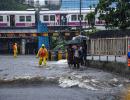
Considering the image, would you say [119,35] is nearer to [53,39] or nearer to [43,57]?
[43,57]

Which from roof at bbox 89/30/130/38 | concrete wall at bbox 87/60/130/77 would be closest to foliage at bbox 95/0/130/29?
concrete wall at bbox 87/60/130/77

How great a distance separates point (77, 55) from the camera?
2883 centimetres

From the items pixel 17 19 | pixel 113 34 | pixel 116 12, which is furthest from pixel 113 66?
pixel 17 19

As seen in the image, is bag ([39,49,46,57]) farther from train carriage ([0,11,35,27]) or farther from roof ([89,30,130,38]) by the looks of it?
train carriage ([0,11,35,27])

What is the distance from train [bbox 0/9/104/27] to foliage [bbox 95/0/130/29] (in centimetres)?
3746

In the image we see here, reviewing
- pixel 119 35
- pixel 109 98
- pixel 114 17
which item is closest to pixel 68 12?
pixel 119 35

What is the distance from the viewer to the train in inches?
2367

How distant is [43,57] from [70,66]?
249 cm

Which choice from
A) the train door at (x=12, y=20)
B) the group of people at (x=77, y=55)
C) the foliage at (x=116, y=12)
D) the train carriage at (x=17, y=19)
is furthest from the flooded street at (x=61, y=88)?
the train door at (x=12, y=20)

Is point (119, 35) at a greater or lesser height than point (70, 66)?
greater

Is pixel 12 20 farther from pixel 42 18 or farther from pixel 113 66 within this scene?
pixel 113 66

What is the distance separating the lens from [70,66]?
29891mm

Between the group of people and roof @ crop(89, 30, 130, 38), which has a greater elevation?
roof @ crop(89, 30, 130, 38)

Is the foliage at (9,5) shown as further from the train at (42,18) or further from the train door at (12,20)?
the train at (42,18)
